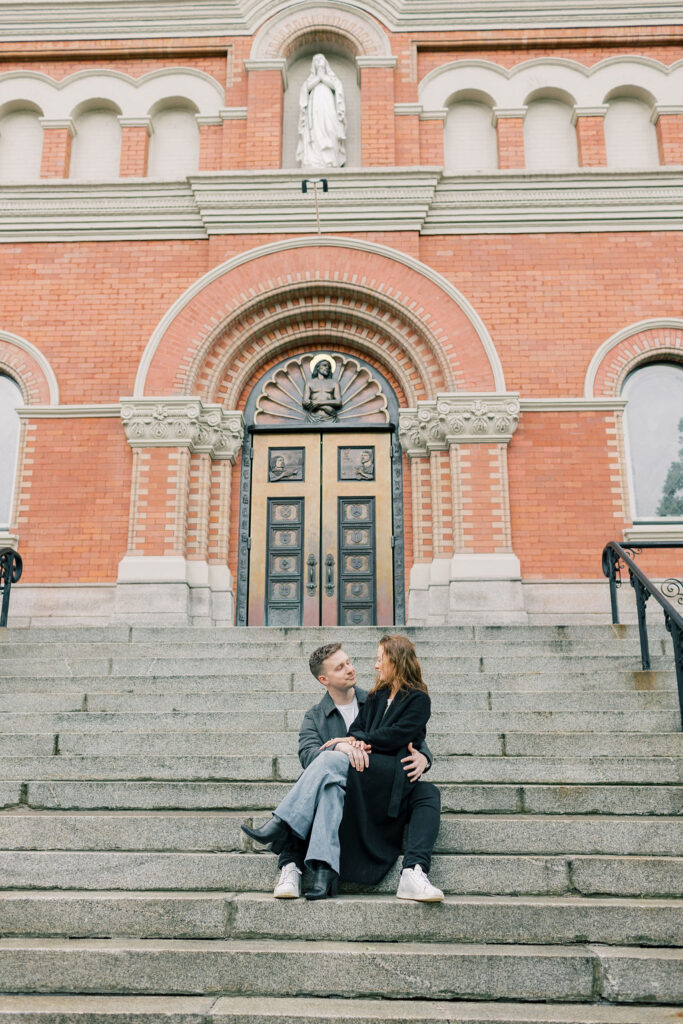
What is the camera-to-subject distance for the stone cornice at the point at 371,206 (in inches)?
482

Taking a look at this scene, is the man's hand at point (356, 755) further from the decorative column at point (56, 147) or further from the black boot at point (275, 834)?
the decorative column at point (56, 147)

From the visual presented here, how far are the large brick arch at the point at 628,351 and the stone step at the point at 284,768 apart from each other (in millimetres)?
6837

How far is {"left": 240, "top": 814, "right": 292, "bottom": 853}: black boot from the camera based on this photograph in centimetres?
450

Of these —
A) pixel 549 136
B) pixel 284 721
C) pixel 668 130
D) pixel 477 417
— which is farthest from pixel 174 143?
pixel 284 721

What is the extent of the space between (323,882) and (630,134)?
1233cm

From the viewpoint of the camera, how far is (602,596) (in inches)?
428

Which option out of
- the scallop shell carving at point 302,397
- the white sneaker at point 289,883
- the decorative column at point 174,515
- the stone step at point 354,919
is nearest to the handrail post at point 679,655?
the stone step at point 354,919

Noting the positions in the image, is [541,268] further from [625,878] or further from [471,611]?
[625,878]

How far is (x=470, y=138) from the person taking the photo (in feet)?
43.7

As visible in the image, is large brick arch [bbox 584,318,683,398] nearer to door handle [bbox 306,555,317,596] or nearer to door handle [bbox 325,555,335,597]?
door handle [bbox 325,555,335,597]

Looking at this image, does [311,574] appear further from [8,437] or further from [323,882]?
[323,882]

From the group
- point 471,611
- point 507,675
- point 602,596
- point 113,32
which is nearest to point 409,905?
point 507,675

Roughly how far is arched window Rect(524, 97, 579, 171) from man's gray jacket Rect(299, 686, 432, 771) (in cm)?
1029

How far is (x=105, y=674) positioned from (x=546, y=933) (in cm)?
491
